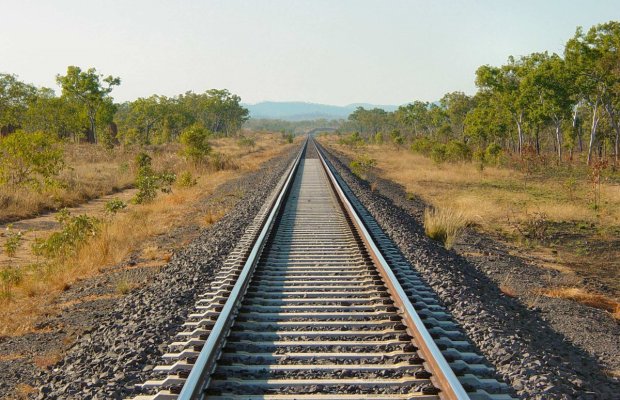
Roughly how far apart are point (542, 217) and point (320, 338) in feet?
34.0

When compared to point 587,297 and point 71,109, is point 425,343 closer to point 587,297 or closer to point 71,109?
point 587,297

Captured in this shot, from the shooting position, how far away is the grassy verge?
9734 mm

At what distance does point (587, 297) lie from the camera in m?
7.62

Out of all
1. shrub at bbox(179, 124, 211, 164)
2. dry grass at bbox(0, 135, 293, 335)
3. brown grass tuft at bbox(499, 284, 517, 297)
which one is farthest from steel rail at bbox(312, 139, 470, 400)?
shrub at bbox(179, 124, 211, 164)

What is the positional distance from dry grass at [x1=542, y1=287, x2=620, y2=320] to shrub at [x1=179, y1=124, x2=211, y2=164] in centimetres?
2256

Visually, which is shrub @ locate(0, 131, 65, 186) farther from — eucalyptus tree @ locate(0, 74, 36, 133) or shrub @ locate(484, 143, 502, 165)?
eucalyptus tree @ locate(0, 74, 36, 133)

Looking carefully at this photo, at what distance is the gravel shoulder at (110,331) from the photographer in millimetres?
4273

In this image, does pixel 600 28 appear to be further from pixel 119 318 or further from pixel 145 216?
pixel 119 318

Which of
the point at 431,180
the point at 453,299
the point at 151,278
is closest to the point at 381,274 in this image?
the point at 453,299

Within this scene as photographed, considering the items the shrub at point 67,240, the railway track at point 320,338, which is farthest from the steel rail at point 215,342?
the shrub at point 67,240

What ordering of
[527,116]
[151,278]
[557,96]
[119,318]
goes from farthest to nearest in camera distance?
[527,116], [557,96], [151,278], [119,318]

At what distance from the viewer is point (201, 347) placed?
4.59 meters

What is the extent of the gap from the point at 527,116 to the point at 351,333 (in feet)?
127

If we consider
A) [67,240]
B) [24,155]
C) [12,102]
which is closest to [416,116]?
[12,102]
